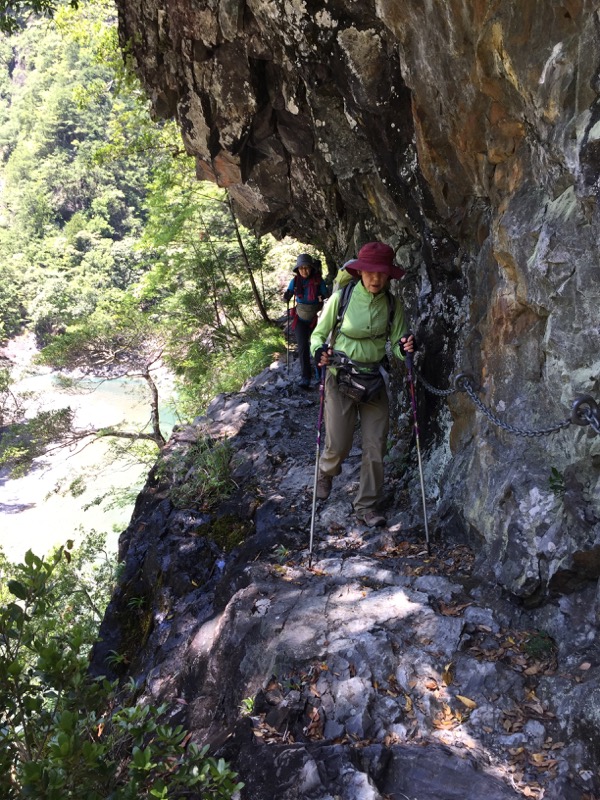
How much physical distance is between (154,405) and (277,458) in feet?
26.1

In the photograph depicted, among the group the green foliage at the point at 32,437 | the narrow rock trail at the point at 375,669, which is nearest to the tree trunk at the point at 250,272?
the green foliage at the point at 32,437

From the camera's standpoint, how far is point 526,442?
417 centimetres

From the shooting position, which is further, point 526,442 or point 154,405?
point 154,405

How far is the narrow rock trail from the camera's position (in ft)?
9.52

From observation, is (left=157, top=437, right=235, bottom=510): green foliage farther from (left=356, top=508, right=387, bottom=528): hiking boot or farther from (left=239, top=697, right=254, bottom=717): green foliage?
(left=239, top=697, right=254, bottom=717): green foliage

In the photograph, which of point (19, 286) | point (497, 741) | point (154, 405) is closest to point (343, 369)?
point (497, 741)

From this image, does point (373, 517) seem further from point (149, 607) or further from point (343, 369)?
point (149, 607)

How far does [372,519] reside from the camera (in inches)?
219

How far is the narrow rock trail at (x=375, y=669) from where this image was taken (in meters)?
2.90

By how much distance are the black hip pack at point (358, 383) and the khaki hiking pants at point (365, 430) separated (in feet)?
0.36

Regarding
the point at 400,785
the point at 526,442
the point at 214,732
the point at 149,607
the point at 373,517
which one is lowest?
the point at 149,607

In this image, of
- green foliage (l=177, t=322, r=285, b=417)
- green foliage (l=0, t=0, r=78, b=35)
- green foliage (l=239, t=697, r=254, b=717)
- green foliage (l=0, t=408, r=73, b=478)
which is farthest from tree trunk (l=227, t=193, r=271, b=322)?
green foliage (l=239, t=697, r=254, b=717)

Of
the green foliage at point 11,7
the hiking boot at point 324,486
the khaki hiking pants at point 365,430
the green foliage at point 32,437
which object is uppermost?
the green foliage at point 11,7

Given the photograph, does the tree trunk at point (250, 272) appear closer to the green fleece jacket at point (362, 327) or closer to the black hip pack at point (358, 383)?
the green fleece jacket at point (362, 327)
